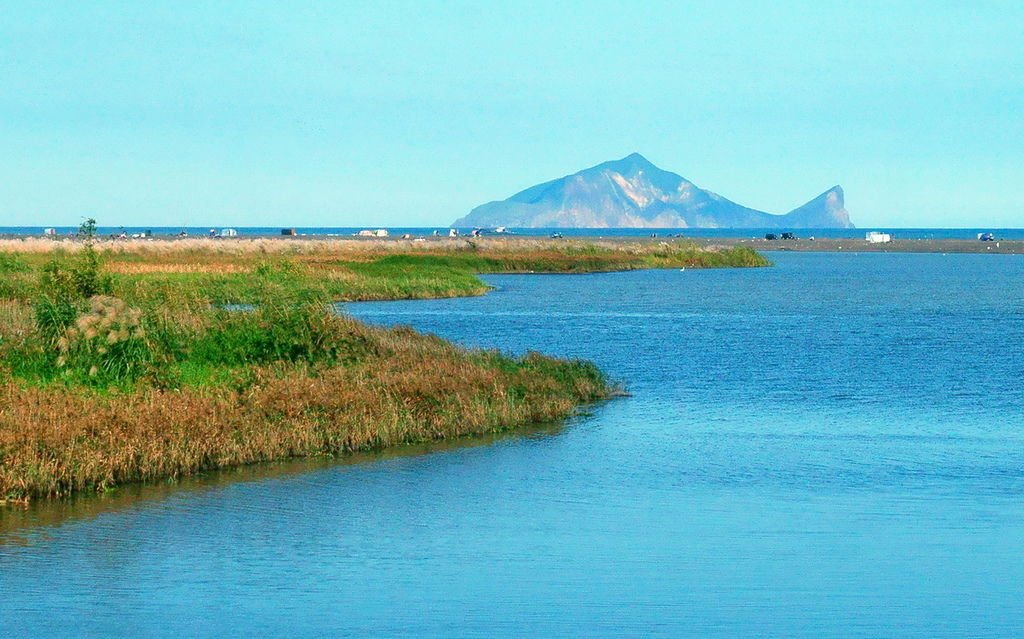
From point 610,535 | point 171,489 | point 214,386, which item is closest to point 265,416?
point 214,386

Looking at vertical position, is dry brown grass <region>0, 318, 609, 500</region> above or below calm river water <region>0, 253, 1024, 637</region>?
above

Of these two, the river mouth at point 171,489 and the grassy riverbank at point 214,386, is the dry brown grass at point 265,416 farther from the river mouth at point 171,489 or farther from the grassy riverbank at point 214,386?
the river mouth at point 171,489

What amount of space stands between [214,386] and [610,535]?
10.6 m

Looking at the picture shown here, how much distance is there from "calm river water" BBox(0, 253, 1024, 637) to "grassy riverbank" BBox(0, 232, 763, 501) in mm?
821

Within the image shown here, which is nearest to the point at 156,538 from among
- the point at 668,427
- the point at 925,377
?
the point at 668,427

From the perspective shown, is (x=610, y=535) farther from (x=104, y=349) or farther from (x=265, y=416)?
(x=104, y=349)

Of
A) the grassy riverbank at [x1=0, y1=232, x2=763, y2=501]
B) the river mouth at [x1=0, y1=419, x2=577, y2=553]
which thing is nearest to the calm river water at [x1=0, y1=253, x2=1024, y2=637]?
the river mouth at [x1=0, y1=419, x2=577, y2=553]

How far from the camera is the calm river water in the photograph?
16312mm

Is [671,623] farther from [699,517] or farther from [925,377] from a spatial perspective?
[925,377]

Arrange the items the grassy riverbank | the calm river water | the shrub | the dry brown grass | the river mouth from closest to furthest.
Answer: the calm river water < the river mouth < the dry brown grass < the grassy riverbank < the shrub

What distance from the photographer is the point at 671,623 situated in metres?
16.1

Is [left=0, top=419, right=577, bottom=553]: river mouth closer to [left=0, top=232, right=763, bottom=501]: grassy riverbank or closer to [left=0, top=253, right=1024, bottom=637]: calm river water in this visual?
[left=0, top=253, right=1024, bottom=637]: calm river water

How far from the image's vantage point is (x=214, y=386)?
1089 inches

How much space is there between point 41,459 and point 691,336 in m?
38.0
